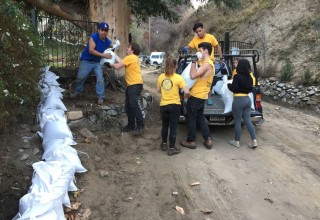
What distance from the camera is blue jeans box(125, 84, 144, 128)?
7.43 meters

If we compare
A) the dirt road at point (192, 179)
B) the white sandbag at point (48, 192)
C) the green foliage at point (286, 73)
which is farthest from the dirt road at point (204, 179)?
the green foliage at point (286, 73)

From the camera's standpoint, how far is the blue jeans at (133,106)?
7.43m

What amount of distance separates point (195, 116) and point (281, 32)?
12606mm

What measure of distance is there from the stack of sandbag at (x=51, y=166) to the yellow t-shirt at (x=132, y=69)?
55.7 inches

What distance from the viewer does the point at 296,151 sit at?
24.6 ft

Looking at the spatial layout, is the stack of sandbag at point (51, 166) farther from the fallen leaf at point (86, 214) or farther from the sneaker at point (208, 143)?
the sneaker at point (208, 143)

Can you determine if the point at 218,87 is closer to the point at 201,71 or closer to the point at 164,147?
the point at 201,71

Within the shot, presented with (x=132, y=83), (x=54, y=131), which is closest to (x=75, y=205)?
(x=54, y=131)

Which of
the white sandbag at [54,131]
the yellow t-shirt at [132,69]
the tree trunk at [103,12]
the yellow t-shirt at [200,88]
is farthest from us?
the tree trunk at [103,12]

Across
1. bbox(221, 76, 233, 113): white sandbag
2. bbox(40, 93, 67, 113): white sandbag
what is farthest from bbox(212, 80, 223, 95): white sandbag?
bbox(40, 93, 67, 113): white sandbag

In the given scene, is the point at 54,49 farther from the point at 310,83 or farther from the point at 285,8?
the point at 285,8

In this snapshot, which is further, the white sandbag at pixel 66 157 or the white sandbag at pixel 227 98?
the white sandbag at pixel 227 98

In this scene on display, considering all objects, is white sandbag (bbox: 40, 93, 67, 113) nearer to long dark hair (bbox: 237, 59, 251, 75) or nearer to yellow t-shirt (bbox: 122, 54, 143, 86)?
yellow t-shirt (bbox: 122, 54, 143, 86)

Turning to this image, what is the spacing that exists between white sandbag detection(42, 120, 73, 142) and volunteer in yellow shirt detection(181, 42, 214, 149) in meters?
2.31
